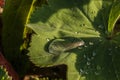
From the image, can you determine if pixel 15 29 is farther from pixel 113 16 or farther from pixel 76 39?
pixel 113 16

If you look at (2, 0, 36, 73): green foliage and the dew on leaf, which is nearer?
the dew on leaf

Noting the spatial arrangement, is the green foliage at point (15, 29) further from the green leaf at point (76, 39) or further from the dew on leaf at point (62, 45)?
the dew on leaf at point (62, 45)

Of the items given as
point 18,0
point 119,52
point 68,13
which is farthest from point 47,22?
point 119,52

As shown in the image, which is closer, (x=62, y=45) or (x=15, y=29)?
(x=62, y=45)

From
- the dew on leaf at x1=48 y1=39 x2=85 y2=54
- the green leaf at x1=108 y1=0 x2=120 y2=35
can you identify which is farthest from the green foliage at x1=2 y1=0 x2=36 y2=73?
the green leaf at x1=108 y1=0 x2=120 y2=35

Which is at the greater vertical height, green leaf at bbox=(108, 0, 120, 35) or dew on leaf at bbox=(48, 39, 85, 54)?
green leaf at bbox=(108, 0, 120, 35)

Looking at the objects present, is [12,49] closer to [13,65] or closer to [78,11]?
[13,65]

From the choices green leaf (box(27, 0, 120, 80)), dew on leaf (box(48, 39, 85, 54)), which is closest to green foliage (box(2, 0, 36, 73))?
green leaf (box(27, 0, 120, 80))

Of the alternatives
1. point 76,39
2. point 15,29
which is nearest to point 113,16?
point 76,39

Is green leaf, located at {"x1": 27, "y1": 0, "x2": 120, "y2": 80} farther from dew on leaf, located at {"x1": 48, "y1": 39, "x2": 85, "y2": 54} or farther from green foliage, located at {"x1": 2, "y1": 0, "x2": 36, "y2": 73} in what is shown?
green foliage, located at {"x1": 2, "y1": 0, "x2": 36, "y2": 73}
